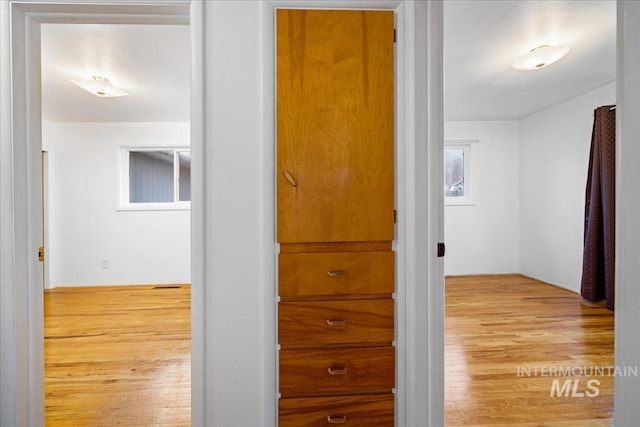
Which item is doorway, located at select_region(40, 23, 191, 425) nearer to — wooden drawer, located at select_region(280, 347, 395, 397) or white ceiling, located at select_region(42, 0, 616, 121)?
white ceiling, located at select_region(42, 0, 616, 121)

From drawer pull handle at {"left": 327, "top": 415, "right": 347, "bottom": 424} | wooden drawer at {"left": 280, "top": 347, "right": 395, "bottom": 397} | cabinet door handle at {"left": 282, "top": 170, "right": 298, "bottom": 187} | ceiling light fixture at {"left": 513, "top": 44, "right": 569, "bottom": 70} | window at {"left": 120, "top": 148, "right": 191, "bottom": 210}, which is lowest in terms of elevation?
drawer pull handle at {"left": 327, "top": 415, "right": 347, "bottom": 424}

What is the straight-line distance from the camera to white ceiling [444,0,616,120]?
6.68 ft

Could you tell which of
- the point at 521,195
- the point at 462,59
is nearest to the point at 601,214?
the point at 521,195

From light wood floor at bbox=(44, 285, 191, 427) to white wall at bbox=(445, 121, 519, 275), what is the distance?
3.81 meters

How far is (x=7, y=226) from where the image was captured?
126 cm

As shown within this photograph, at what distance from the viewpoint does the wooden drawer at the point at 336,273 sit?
4.30 feet

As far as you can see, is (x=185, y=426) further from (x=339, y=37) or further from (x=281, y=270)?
(x=339, y=37)

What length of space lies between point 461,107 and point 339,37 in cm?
336

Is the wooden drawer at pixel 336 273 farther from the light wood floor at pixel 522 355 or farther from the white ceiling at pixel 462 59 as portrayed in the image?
the white ceiling at pixel 462 59

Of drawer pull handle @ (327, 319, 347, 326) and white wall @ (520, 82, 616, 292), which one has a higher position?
white wall @ (520, 82, 616, 292)

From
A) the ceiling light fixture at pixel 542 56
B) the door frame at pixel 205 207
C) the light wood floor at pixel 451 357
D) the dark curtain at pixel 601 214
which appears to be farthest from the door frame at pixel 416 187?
the dark curtain at pixel 601 214

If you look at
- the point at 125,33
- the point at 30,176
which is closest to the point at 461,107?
the point at 125,33

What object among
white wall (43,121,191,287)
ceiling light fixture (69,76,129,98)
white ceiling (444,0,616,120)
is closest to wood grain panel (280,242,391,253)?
white ceiling (444,0,616,120)

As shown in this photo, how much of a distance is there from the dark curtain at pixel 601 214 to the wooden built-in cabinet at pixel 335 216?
3.14m
